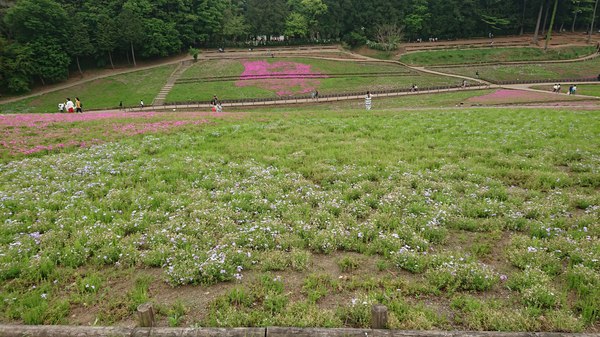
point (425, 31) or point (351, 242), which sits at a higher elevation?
point (425, 31)

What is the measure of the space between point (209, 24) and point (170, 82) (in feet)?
83.6

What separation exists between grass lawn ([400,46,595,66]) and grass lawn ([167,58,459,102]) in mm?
7855

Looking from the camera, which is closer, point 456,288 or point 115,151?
point 456,288

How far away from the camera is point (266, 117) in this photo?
22.6 metres

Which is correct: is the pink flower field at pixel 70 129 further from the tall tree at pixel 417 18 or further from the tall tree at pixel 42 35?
the tall tree at pixel 417 18

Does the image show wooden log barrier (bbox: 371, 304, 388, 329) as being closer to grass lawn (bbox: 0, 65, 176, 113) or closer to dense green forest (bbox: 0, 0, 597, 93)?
grass lawn (bbox: 0, 65, 176, 113)

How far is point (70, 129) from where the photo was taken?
1872 cm

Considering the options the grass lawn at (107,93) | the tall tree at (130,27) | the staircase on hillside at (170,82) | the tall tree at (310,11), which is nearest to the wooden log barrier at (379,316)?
the staircase on hillside at (170,82)

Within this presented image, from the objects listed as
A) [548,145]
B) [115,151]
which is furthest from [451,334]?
[115,151]

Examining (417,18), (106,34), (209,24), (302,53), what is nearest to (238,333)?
(106,34)

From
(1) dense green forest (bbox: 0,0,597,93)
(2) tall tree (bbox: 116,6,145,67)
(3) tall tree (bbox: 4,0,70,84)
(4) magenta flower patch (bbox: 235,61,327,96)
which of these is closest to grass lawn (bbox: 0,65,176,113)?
(3) tall tree (bbox: 4,0,70,84)

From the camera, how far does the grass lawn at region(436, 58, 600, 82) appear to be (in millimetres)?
54019

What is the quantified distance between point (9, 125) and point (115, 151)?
10.2 metres

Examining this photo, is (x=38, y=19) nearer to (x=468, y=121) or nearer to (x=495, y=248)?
(x=468, y=121)
